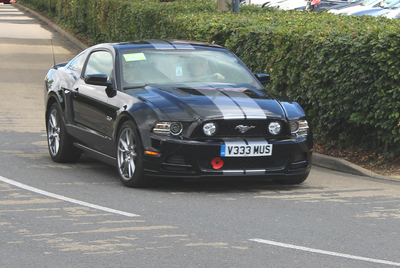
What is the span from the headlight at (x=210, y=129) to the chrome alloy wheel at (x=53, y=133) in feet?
9.33

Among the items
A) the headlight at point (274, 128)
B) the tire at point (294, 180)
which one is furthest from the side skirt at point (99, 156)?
the tire at point (294, 180)

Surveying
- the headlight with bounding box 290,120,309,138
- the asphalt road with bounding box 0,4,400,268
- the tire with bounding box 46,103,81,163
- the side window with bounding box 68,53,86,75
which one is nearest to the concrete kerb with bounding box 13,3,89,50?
the side window with bounding box 68,53,86,75

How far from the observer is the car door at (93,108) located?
8602 mm

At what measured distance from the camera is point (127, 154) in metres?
8.09

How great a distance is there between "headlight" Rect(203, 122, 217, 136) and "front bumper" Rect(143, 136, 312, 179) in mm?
96

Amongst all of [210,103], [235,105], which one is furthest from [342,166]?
[210,103]

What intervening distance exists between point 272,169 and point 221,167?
59 centimetres

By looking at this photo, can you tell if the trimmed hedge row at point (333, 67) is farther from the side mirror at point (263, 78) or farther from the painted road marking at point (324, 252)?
the painted road marking at point (324, 252)

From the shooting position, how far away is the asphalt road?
5.53 metres

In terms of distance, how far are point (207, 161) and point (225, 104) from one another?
2.16ft

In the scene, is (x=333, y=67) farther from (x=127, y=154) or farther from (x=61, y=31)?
(x=61, y=31)

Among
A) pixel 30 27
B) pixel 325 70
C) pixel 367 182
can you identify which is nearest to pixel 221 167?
pixel 367 182

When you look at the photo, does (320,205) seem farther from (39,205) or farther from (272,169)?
(39,205)

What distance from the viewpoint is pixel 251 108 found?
791 centimetres
